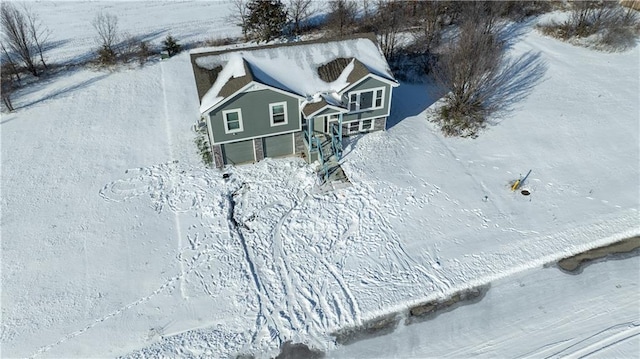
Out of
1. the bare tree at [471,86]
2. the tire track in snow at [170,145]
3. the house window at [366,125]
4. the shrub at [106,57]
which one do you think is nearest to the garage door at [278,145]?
the house window at [366,125]

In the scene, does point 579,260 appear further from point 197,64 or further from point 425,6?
point 425,6

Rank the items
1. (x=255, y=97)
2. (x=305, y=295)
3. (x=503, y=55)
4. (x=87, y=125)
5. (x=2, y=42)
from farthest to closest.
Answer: (x=2, y=42) → (x=503, y=55) → (x=87, y=125) → (x=255, y=97) → (x=305, y=295)

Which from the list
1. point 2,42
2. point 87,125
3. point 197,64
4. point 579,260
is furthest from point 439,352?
point 2,42

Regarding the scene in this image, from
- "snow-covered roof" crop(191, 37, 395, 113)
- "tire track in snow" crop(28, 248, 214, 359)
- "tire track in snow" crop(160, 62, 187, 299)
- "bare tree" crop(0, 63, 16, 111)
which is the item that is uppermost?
"snow-covered roof" crop(191, 37, 395, 113)

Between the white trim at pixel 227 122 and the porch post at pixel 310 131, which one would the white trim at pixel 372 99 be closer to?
the porch post at pixel 310 131

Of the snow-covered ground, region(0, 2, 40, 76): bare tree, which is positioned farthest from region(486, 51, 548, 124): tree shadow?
region(0, 2, 40, 76): bare tree

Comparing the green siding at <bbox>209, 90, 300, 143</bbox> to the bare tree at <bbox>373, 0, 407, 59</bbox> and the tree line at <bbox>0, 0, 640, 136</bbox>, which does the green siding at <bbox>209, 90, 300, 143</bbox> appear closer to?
the tree line at <bbox>0, 0, 640, 136</bbox>
